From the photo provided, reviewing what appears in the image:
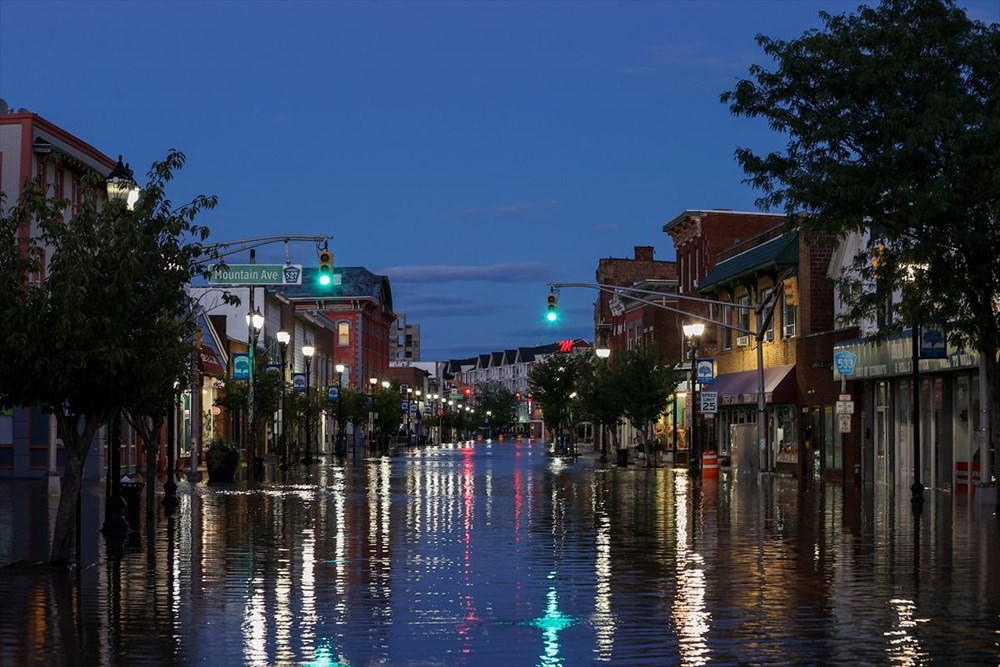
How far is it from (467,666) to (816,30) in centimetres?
2250

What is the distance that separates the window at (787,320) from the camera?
55.5 m

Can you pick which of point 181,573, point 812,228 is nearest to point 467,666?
point 181,573

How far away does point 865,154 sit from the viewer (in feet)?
101

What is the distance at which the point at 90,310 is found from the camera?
18.8m

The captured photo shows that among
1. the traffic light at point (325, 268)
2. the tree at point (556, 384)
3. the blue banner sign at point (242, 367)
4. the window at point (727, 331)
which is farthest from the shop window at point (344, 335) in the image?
the traffic light at point (325, 268)

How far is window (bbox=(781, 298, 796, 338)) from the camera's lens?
55469mm

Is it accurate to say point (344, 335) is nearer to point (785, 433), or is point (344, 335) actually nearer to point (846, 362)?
point (785, 433)

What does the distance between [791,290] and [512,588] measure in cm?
3921

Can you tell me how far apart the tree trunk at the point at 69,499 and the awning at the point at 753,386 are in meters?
37.6

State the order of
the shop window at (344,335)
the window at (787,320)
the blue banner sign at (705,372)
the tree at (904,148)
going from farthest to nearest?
the shop window at (344,335)
the blue banner sign at (705,372)
the window at (787,320)
the tree at (904,148)

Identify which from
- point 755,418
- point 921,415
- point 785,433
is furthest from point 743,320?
point 921,415

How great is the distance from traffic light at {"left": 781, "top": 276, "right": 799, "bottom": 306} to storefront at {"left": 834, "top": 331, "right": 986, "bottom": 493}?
23.8ft

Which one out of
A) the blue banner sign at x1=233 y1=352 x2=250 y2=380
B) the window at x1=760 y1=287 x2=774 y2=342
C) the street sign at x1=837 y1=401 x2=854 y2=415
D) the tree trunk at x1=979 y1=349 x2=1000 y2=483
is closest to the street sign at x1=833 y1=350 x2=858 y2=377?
the street sign at x1=837 y1=401 x2=854 y2=415

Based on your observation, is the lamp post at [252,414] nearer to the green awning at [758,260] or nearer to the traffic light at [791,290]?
the green awning at [758,260]
